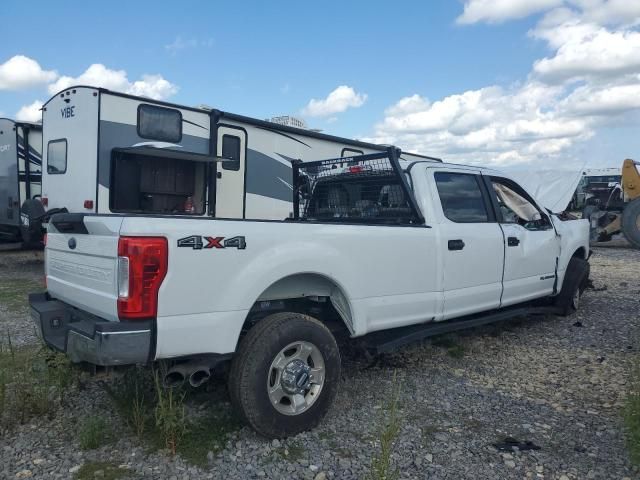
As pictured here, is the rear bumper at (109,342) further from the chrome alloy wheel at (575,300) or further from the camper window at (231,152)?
the camper window at (231,152)

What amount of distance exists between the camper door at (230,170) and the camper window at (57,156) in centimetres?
243

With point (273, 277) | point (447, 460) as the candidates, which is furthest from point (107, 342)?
point (447, 460)

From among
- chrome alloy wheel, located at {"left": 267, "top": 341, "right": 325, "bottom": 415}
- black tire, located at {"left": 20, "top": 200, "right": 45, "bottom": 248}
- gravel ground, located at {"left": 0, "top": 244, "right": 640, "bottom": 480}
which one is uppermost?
black tire, located at {"left": 20, "top": 200, "right": 45, "bottom": 248}

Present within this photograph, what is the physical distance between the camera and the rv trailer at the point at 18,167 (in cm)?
1138

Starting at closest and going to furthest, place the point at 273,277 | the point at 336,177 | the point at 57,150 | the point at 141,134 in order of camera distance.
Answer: the point at 273,277 → the point at 336,177 → the point at 141,134 → the point at 57,150

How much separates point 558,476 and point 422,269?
1807 millimetres

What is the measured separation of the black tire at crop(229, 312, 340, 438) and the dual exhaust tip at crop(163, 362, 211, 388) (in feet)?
0.69

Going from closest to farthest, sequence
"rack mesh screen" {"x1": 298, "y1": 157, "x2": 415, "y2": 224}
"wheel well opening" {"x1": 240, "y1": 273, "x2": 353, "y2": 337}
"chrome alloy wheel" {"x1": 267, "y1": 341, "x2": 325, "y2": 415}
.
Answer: "chrome alloy wheel" {"x1": 267, "y1": 341, "x2": 325, "y2": 415}, "wheel well opening" {"x1": 240, "y1": 273, "x2": 353, "y2": 337}, "rack mesh screen" {"x1": 298, "y1": 157, "x2": 415, "y2": 224}

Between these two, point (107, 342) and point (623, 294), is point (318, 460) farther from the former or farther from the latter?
point (623, 294)

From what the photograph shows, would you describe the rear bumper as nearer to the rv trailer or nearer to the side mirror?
the side mirror

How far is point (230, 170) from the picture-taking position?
955 cm

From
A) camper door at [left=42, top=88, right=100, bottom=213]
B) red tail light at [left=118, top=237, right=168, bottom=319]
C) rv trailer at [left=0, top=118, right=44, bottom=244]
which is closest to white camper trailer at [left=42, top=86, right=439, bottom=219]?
camper door at [left=42, top=88, right=100, bottom=213]

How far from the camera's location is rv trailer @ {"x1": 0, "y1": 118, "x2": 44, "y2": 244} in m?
11.4

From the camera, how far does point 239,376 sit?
334 cm
